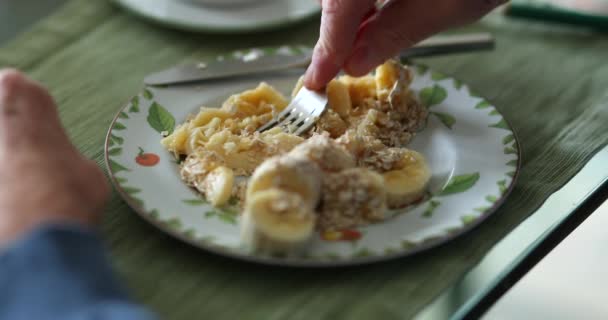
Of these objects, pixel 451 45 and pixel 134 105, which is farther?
pixel 451 45

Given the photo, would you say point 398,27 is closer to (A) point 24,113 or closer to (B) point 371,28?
(B) point 371,28

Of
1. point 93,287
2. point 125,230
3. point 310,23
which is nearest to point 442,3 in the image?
point 310,23

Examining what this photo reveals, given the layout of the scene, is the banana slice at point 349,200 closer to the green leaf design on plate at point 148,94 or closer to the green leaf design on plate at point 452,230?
the green leaf design on plate at point 452,230

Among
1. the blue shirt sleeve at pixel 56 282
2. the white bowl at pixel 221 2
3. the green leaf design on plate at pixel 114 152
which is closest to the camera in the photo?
the blue shirt sleeve at pixel 56 282

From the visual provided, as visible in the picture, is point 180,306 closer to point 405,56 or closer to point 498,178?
point 498,178

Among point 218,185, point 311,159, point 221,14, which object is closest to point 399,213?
point 311,159

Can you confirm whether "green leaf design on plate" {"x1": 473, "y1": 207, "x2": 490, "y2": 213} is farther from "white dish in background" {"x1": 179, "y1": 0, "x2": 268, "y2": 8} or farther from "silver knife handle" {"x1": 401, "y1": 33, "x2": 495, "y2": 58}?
"white dish in background" {"x1": 179, "y1": 0, "x2": 268, "y2": 8}

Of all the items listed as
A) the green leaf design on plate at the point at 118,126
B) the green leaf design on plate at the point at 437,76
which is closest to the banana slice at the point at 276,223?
the green leaf design on plate at the point at 118,126
